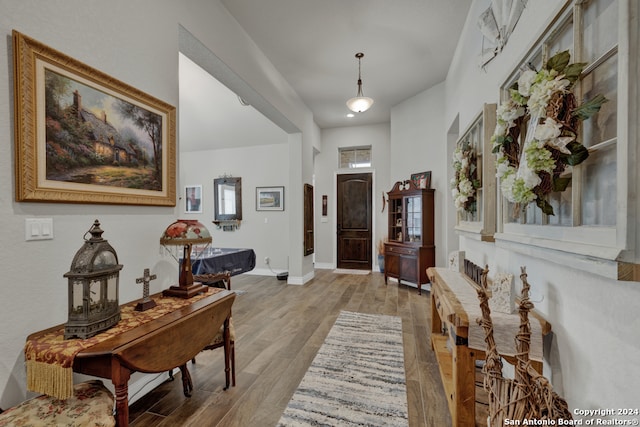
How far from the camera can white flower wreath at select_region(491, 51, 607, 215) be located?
959mm

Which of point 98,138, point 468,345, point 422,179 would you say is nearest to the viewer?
point 468,345

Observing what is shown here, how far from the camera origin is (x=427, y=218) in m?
4.46

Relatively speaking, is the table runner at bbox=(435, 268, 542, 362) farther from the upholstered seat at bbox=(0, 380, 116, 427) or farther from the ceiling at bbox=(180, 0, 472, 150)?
the ceiling at bbox=(180, 0, 472, 150)

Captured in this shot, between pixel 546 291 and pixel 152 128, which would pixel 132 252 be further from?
pixel 546 291

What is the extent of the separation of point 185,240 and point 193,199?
17.1ft

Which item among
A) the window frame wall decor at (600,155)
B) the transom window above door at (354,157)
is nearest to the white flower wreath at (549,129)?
the window frame wall decor at (600,155)

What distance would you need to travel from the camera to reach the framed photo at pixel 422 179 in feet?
14.9

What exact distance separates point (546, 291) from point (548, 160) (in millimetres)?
692

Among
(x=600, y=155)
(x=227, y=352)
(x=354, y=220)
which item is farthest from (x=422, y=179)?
Result: (x=227, y=352)

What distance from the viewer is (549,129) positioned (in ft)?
3.23

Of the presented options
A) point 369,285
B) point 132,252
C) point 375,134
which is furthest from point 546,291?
point 375,134

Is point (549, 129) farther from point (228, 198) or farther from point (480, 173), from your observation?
point (228, 198)

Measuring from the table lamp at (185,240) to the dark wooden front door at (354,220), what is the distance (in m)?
4.61

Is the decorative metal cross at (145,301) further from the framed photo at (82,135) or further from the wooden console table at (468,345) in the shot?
the wooden console table at (468,345)
